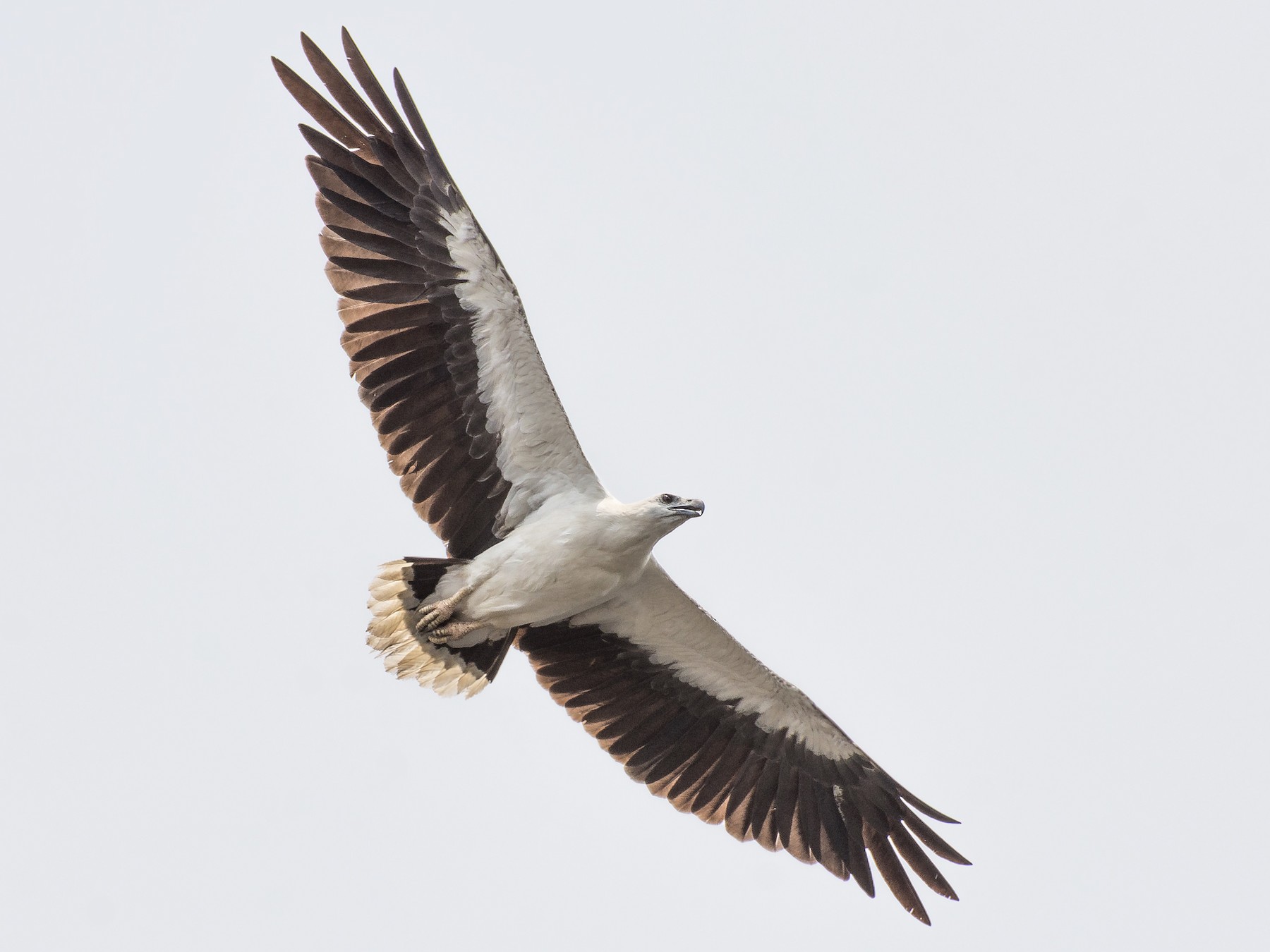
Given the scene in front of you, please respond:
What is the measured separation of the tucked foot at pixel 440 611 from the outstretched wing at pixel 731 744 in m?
1.05

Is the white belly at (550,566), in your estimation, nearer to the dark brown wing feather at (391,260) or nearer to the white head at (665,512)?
the white head at (665,512)

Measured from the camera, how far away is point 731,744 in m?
13.9

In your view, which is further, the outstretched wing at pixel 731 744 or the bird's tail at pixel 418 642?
the outstretched wing at pixel 731 744

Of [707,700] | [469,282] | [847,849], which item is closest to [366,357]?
[469,282]

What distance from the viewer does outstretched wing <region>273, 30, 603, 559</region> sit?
1224 cm

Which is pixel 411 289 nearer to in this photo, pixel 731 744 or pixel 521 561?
pixel 521 561

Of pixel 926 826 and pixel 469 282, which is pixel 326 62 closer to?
pixel 469 282

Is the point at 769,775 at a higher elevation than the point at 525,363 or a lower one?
lower

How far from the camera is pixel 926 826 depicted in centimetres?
1362

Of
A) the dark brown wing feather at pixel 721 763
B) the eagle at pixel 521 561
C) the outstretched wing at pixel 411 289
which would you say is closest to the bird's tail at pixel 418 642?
the eagle at pixel 521 561

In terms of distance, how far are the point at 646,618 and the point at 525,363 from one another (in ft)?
8.38

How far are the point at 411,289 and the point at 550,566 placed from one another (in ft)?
7.80

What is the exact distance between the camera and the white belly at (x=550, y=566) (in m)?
12.4

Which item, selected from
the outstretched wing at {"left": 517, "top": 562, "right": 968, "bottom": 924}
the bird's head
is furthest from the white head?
the outstretched wing at {"left": 517, "top": 562, "right": 968, "bottom": 924}
